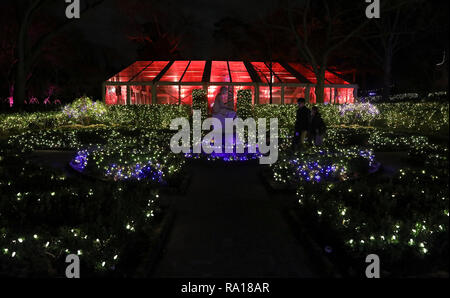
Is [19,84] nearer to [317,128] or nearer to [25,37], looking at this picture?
[25,37]

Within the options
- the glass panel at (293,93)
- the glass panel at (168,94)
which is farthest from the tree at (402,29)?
the glass panel at (168,94)

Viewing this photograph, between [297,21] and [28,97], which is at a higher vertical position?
[297,21]

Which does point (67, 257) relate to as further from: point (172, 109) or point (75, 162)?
point (172, 109)

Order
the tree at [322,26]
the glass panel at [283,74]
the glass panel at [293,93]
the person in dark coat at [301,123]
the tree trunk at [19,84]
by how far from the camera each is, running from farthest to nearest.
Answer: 1. the glass panel at [293,93]
2. the glass panel at [283,74]
3. the tree at [322,26]
4. the tree trunk at [19,84]
5. the person in dark coat at [301,123]

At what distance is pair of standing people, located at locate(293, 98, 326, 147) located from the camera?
10445 mm

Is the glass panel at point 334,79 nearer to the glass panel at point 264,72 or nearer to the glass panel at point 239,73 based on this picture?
the glass panel at point 264,72

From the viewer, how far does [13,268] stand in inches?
148

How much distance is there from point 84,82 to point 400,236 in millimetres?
44953

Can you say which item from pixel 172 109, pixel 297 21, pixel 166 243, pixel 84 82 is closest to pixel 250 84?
pixel 172 109

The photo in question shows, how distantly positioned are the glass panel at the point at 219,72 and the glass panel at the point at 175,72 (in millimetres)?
2275

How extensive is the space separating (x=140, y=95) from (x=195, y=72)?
189 inches

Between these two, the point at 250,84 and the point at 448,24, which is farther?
the point at 448,24

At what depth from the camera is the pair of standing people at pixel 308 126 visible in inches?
411
